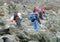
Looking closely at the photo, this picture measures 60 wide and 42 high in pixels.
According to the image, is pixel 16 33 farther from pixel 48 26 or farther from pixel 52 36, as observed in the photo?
pixel 48 26

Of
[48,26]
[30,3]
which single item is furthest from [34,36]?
[30,3]

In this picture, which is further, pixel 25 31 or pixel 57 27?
pixel 57 27

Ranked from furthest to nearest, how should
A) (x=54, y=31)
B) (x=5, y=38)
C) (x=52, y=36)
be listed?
(x=54, y=31) < (x=52, y=36) < (x=5, y=38)

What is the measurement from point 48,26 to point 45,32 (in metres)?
1.96

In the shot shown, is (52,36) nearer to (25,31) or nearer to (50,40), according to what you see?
(50,40)

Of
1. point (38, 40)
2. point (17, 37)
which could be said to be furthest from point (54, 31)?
point (17, 37)

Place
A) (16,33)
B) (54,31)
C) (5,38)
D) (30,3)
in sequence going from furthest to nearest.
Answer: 1. (30,3)
2. (54,31)
3. (16,33)
4. (5,38)

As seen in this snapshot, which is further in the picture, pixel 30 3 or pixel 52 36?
pixel 30 3

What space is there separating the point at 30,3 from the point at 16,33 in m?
18.2

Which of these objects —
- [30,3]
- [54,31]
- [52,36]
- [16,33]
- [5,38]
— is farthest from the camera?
[30,3]

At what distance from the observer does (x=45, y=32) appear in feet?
39.0

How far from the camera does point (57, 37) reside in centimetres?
1197

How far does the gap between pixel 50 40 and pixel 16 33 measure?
53.9 inches

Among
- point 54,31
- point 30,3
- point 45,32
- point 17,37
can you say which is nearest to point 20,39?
point 17,37
